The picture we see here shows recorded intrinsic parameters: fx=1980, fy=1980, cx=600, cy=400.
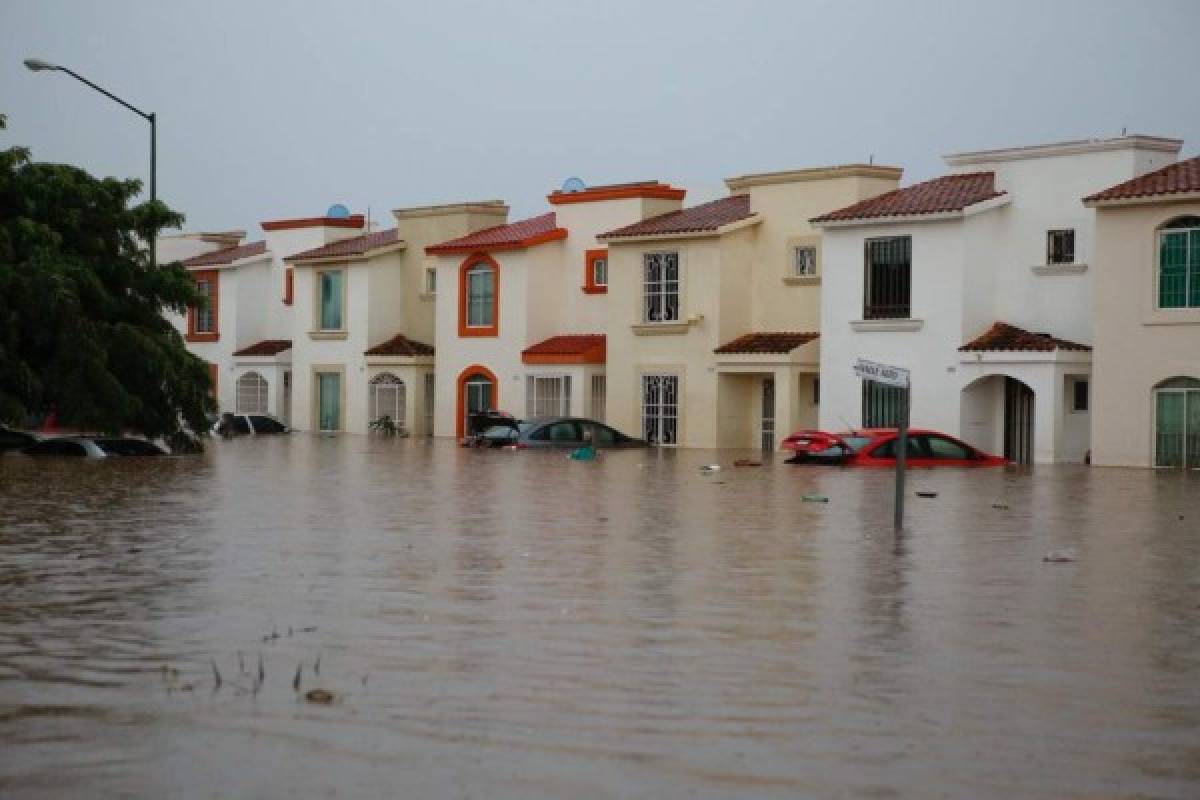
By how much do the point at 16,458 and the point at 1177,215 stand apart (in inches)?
938

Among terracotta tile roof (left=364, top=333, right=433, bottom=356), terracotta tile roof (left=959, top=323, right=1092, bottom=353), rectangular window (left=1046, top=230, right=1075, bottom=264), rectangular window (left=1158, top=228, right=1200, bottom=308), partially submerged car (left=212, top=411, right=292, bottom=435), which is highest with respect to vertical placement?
rectangular window (left=1046, top=230, right=1075, bottom=264)

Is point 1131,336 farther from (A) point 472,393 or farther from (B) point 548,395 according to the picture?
(A) point 472,393

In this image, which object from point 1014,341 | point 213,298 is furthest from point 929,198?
point 213,298

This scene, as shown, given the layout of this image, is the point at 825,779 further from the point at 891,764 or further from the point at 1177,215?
the point at 1177,215

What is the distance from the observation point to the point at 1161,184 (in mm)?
40719

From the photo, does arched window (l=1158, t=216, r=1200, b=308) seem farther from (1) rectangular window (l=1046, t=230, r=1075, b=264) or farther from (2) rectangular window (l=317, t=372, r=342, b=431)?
(2) rectangular window (l=317, t=372, r=342, b=431)

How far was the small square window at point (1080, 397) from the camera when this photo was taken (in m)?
43.7

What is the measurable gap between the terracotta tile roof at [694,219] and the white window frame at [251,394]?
759 inches

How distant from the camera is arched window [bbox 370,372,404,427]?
6344cm

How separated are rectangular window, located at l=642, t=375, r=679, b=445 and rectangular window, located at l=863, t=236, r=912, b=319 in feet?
23.8

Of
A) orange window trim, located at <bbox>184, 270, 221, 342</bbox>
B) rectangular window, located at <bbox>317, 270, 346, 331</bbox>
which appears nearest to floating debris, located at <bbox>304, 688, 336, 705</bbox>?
rectangular window, located at <bbox>317, 270, 346, 331</bbox>

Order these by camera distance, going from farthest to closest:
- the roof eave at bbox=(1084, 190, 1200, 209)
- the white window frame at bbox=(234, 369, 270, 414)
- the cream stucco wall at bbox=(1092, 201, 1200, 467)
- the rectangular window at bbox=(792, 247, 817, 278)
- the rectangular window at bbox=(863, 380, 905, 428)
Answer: the white window frame at bbox=(234, 369, 270, 414)
the rectangular window at bbox=(792, 247, 817, 278)
the rectangular window at bbox=(863, 380, 905, 428)
the cream stucco wall at bbox=(1092, 201, 1200, 467)
the roof eave at bbox=(1084, 190, 1200, 209)

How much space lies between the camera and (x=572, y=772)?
28.5 feet

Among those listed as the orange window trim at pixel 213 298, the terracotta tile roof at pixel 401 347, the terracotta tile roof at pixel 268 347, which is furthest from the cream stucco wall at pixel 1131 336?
the orange window trim at pixel 213 298
